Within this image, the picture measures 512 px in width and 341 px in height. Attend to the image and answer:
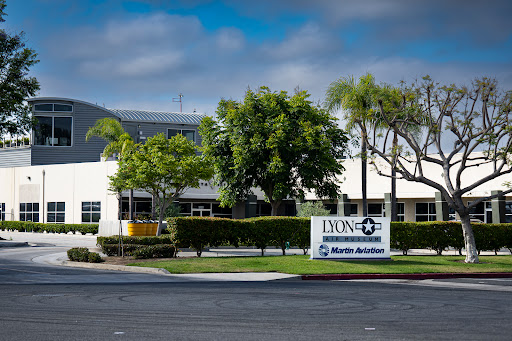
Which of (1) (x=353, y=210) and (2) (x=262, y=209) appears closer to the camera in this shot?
(1) (x=353, y=210)

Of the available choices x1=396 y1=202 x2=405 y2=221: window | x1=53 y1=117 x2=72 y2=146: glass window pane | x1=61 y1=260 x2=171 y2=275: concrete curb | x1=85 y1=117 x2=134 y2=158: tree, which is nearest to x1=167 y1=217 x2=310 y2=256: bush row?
x1=61 y1=260 x2=171 y2=275: concrete curb

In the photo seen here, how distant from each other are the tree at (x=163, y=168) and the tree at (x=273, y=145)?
298 centimetres

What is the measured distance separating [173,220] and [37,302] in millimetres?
12644

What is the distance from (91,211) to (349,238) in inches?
1063

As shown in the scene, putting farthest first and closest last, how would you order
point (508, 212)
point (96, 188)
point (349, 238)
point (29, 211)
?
1. point (29, 211)
2. point (96, 188)
3. point (508, 212)
4. point (349, 238)

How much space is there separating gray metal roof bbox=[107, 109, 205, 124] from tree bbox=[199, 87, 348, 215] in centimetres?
2431

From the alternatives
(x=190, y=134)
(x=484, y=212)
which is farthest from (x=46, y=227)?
(x=484, y=212)

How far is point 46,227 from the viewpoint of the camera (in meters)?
47.2

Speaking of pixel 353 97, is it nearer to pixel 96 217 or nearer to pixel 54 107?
pixel 96 217

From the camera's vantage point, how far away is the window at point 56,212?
159ft

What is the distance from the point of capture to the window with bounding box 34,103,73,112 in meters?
54.2

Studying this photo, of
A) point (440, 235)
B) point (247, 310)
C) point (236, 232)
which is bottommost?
point (247, 310)

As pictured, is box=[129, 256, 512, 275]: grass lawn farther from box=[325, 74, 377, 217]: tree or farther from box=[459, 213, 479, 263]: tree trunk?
box=[325, 74, 377, 217]: tree

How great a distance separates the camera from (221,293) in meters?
14.2
